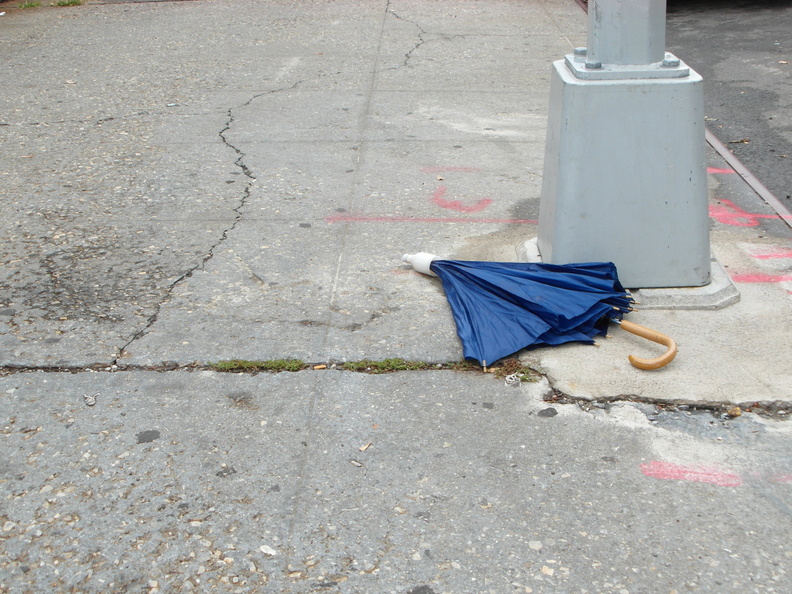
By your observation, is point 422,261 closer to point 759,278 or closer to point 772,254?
point 759,278

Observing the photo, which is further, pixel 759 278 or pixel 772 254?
pixel 772 254

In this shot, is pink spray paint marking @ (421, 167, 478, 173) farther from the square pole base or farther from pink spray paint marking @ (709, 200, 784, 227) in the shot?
the square pole base

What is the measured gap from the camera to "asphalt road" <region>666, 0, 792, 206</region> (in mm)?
6406

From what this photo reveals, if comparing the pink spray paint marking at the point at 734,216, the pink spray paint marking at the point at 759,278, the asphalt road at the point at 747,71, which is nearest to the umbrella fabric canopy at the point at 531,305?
the pink spray paint marking at the point at 759,278

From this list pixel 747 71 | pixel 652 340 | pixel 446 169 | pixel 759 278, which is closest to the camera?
pixel 652 340

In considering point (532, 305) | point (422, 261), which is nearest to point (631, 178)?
point (532, 305)

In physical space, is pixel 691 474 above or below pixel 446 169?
→ below

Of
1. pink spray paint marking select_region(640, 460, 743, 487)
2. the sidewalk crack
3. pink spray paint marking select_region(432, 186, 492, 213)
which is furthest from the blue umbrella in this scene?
the sidewalk crack

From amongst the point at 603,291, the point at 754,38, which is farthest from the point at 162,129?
the point at 754,38

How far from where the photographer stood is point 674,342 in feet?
11.5

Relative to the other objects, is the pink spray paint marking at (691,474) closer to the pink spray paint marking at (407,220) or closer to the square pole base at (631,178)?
the square pole base at (631,178)

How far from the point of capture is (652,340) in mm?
3555

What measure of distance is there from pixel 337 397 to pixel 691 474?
1.40 meters

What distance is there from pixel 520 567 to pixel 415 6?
1110 cm
